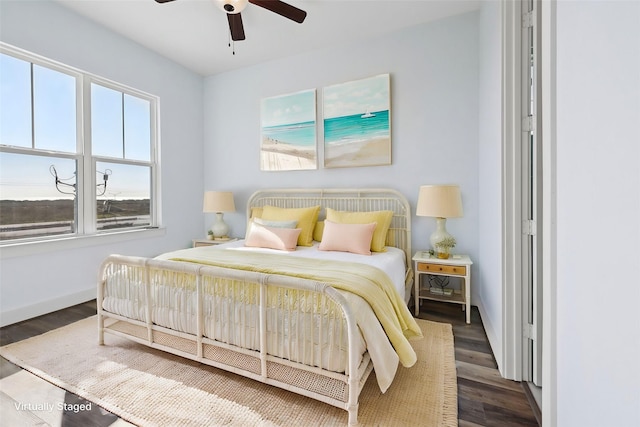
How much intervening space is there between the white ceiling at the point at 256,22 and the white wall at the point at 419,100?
0.55 ft

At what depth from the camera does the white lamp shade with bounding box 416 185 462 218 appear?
261 centimetres

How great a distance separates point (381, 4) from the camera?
2.77m

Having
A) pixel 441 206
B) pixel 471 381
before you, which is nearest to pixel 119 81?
pixel 441 206

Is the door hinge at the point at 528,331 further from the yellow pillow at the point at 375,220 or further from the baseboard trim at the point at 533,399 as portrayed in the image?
the yellow pillow at the point at 375,220

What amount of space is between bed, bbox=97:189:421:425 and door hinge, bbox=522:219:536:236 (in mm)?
869

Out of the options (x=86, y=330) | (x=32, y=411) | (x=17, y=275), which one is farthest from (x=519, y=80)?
(x=17, y=275)

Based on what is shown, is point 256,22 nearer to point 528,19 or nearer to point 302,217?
point 302,217

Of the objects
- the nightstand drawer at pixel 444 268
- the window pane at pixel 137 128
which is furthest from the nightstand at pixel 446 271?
the window pane at pixel 137 128

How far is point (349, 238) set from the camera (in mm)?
2711

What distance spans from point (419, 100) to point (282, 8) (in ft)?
5.42

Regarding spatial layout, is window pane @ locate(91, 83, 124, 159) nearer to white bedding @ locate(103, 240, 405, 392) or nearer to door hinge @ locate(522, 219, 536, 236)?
white bedding @ locate(103, 240, 405, 392)

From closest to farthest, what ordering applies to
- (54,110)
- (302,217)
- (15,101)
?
(15,101) < (54,110) < (302,217)
